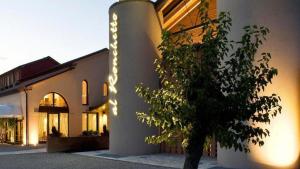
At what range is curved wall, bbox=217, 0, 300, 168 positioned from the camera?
12969 mm

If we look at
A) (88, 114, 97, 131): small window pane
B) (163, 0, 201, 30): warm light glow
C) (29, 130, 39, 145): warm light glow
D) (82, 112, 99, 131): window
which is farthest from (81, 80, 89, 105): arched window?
(163, 0, 201, 30): warm light glow

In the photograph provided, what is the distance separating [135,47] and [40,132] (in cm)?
Answer: 1320

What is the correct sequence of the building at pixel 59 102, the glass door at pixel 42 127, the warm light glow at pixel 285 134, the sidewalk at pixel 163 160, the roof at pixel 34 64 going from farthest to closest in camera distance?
the roof at pixel 34 64
the glass door at pixel 42 127
the building at pixel 59 102
the sidewalk at pixel 163 160
the warm light glow at pixel 285 134

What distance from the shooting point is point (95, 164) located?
1611 centimetres

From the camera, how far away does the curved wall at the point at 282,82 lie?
13.0 m

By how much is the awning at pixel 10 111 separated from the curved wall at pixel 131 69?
11.3 m

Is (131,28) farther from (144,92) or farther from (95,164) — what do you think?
(144,92)

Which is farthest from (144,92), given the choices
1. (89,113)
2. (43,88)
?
(89,113)

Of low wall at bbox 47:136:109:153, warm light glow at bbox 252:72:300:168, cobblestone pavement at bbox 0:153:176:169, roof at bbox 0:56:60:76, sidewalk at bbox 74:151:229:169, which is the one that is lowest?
cobblestone pavement at bbox 0:153:176:169

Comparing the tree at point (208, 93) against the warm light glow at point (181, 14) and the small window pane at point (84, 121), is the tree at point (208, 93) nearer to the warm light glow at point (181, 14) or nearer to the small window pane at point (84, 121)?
the warm light glow at point (181, 14)

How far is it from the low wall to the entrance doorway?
6.61 metres

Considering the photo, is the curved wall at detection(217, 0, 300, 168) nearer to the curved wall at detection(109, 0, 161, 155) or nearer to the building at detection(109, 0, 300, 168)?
the building at detection(109, 0, 300, 168)

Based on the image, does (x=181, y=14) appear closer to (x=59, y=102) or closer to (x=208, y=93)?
(x=59, y=102)

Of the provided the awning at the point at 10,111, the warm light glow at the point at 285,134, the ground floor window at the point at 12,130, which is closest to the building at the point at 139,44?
the warm light glow at the point at 285,134
